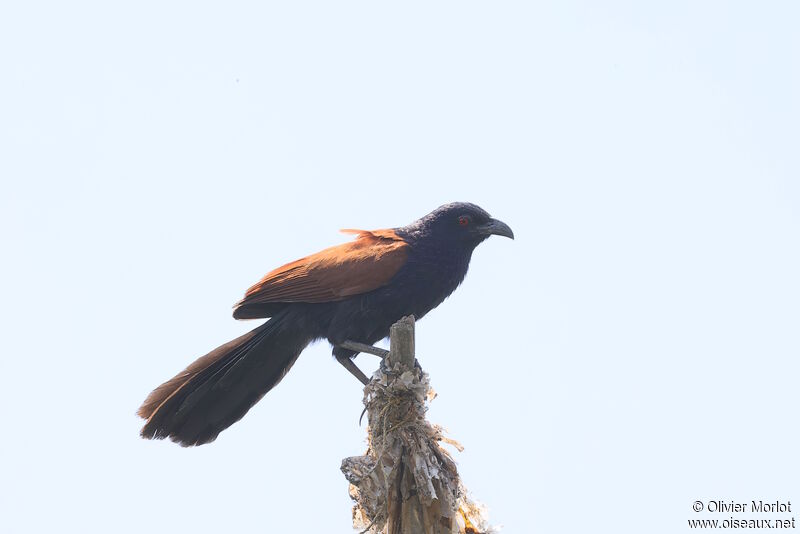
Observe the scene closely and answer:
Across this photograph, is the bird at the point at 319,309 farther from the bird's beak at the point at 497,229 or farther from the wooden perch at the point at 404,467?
the wooden perch at the point at 404,467

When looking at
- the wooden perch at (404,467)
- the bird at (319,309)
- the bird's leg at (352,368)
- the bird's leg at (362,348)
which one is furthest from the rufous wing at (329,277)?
the wooden perch at (404,467)

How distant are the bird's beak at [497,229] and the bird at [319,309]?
5.7 inches

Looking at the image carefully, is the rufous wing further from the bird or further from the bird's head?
the bird's head

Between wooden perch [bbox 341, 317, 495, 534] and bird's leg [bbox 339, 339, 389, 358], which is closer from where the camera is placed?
wooden perch [bbox 341, 317, 495, 534]

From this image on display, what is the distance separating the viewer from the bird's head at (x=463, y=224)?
18.1ft

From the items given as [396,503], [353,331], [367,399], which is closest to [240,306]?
[353,331]

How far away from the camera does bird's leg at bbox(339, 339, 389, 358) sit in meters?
5.04

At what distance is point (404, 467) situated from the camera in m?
3.56

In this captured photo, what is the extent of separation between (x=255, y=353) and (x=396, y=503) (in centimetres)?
176

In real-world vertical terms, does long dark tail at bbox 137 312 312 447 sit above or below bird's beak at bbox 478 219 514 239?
below

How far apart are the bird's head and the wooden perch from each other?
1858 mm

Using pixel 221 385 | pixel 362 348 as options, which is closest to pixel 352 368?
pixel 362 348

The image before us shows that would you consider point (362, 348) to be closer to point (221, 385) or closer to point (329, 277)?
point (329, 277)

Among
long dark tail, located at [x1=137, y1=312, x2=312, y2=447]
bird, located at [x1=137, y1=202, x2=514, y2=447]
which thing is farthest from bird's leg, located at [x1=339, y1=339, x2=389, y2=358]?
long dark tail, located at [x1=137, y1=312, x2=312, y2=447]
